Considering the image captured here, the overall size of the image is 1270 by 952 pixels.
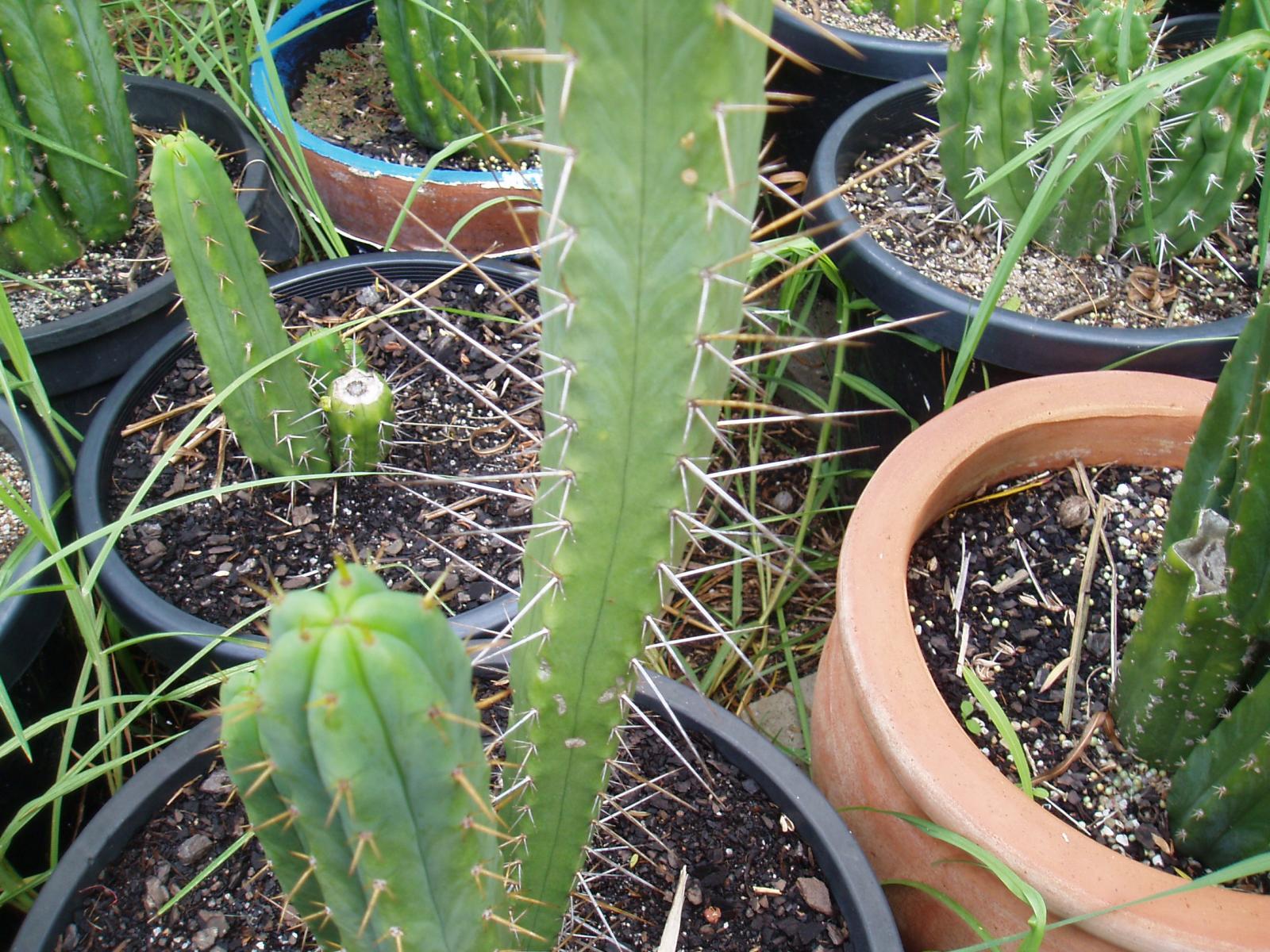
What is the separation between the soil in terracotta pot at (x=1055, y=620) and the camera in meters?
1.24

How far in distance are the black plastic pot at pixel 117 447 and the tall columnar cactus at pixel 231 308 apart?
0.23 m

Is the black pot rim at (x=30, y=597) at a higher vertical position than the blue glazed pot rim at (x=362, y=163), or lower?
lower

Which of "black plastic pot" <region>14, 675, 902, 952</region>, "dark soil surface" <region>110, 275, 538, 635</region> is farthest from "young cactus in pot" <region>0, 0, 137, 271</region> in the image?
"black plastic pot" <region>14, 675, 902, 952</region>

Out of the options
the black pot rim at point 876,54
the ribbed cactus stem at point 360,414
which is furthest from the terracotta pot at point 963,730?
the black pot rim at point 876,54

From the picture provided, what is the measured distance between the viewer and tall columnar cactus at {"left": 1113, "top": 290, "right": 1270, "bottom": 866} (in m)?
1.03

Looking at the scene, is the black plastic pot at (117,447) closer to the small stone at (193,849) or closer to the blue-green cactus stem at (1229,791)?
the small stone at (193,849)

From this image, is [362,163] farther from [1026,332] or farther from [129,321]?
[1026,332]

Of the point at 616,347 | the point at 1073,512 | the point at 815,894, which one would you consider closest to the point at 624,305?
the point at 616,347

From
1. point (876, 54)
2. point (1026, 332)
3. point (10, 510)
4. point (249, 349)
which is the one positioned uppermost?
point (876, 54)

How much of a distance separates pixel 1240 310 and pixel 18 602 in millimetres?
1924

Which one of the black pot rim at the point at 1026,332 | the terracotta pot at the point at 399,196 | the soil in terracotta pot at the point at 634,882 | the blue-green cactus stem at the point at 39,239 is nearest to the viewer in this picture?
the soil in terracotta pot at the point at 634,882

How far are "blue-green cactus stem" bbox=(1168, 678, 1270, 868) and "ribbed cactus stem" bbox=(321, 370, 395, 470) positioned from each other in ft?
3.76

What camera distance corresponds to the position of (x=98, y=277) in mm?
1957

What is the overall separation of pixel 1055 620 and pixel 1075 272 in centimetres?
72
